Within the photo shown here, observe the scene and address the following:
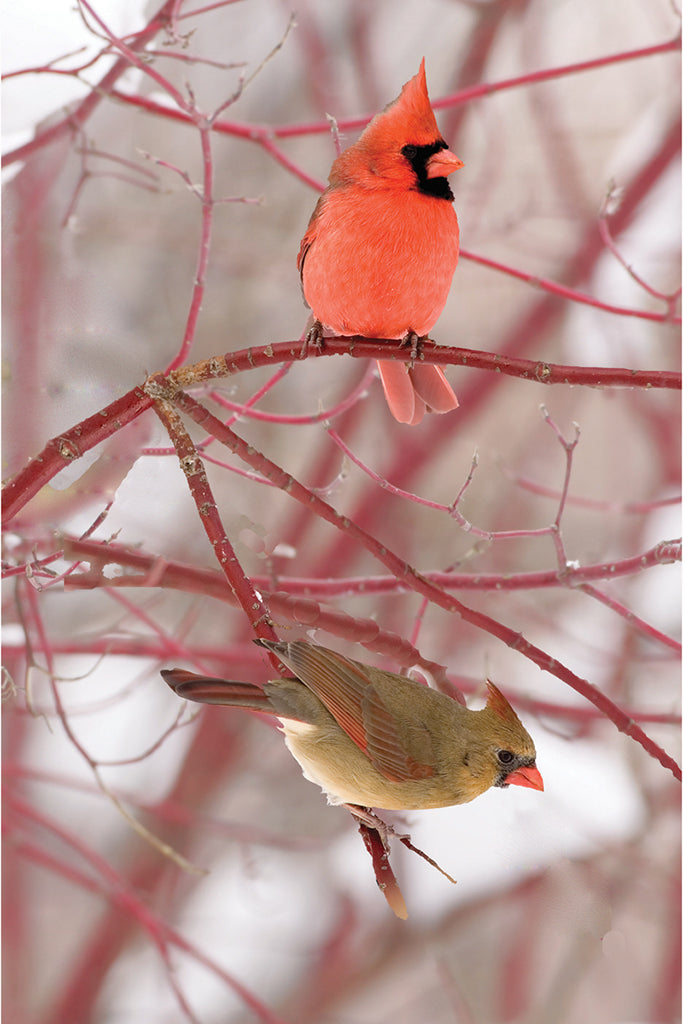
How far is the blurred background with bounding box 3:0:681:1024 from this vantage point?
113 cm

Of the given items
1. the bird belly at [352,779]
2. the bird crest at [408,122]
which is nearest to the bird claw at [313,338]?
the bird crest at [408,122]

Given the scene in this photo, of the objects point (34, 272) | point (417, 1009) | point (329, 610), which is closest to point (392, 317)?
point (329, 610)

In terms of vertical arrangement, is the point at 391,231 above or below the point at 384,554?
above

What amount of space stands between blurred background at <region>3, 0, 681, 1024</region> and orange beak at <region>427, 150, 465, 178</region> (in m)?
0.42

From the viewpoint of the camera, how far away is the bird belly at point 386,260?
0.69 meters

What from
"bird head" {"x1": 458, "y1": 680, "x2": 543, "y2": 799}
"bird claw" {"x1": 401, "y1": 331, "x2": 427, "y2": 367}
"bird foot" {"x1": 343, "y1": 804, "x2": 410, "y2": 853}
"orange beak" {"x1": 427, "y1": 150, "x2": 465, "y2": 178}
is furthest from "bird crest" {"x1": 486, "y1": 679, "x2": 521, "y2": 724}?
"orange beak" {"x1": 427, "y1": 150, "x2": 465, "y2": 178}

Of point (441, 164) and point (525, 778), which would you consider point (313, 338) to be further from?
point (525, 778)

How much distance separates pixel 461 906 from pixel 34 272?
101 cm

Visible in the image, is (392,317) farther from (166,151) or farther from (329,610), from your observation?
(166,151)

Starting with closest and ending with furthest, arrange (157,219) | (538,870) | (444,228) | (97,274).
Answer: (444,228)
(538,870)
(97,274)
(157,219)

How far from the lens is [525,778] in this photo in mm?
610

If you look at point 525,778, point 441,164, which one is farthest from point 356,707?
point 441,164

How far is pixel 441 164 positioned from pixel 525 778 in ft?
1.39

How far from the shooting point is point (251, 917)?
131 cm
